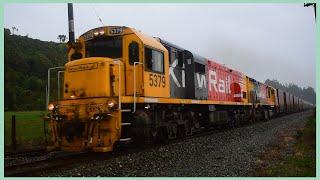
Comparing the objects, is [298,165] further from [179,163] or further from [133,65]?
[133,65]

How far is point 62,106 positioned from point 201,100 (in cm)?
679

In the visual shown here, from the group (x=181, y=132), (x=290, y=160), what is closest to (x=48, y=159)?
(x=290, y=160)

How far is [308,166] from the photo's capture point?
8898mm

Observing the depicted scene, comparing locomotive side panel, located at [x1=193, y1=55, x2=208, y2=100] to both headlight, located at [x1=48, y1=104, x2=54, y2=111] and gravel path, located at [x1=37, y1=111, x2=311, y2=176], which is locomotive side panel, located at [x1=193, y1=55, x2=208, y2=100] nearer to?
gravel path, located at [x1=37, y1=111, x2=311, y2=176]

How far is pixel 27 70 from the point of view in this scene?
56.6 m

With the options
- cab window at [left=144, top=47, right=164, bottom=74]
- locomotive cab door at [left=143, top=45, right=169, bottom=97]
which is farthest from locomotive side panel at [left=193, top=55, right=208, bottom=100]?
cab window at [left=144, top=47, right=164, bottom=74]

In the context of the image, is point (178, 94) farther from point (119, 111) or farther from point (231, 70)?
point (231, 70)

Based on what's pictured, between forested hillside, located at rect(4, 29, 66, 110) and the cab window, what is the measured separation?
30425 mm

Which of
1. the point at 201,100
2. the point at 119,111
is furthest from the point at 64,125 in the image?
the point at 201,100

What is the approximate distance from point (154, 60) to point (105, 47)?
58.1 inches

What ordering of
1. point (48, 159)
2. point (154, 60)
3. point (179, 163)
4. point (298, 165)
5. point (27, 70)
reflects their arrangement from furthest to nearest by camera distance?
1. point (27, 70)
2. point (154, 60)
3. point (48, 159)
4. point (179, 163)
5. point (298, 165)

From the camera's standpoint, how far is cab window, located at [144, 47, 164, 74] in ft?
38.2

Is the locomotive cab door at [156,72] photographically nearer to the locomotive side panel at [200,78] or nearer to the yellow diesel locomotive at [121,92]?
the yellow diesel locomotive at [121,92]

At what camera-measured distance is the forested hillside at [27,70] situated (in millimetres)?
41812
